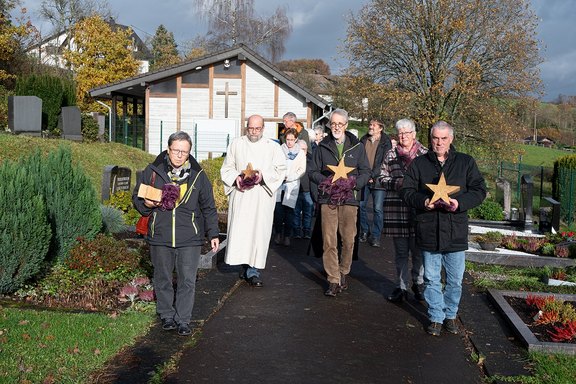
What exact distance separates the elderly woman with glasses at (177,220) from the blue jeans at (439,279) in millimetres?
2017

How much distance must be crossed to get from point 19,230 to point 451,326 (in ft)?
14.0

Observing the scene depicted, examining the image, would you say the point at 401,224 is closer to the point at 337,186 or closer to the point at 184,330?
the point at 337,186

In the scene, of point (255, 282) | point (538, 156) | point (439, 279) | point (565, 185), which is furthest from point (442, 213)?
point (538, 156)

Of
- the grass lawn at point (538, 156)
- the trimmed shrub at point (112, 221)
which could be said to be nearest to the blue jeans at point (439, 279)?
the trimmed shrub at point (112, 221)

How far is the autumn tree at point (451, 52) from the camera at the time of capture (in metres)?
32.3

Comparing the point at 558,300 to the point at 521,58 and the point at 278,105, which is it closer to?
the point at 278,105

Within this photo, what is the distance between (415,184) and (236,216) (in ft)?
8.05

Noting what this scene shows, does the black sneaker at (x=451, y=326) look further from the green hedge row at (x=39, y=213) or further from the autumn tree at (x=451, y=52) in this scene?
the autumn tree at (x=451, y=52)

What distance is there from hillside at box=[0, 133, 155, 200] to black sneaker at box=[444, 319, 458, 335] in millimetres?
11367

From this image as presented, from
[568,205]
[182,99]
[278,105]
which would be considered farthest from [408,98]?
[568,205]

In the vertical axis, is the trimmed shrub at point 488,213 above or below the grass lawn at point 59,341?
above

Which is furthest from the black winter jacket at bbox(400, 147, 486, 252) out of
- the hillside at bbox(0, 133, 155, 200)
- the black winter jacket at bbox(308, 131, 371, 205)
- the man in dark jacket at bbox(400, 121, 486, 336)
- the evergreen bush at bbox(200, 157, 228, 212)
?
the hillside at bbox(0, 133, 155, 200)

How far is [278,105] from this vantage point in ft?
97.7

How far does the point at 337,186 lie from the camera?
785 centimetres
